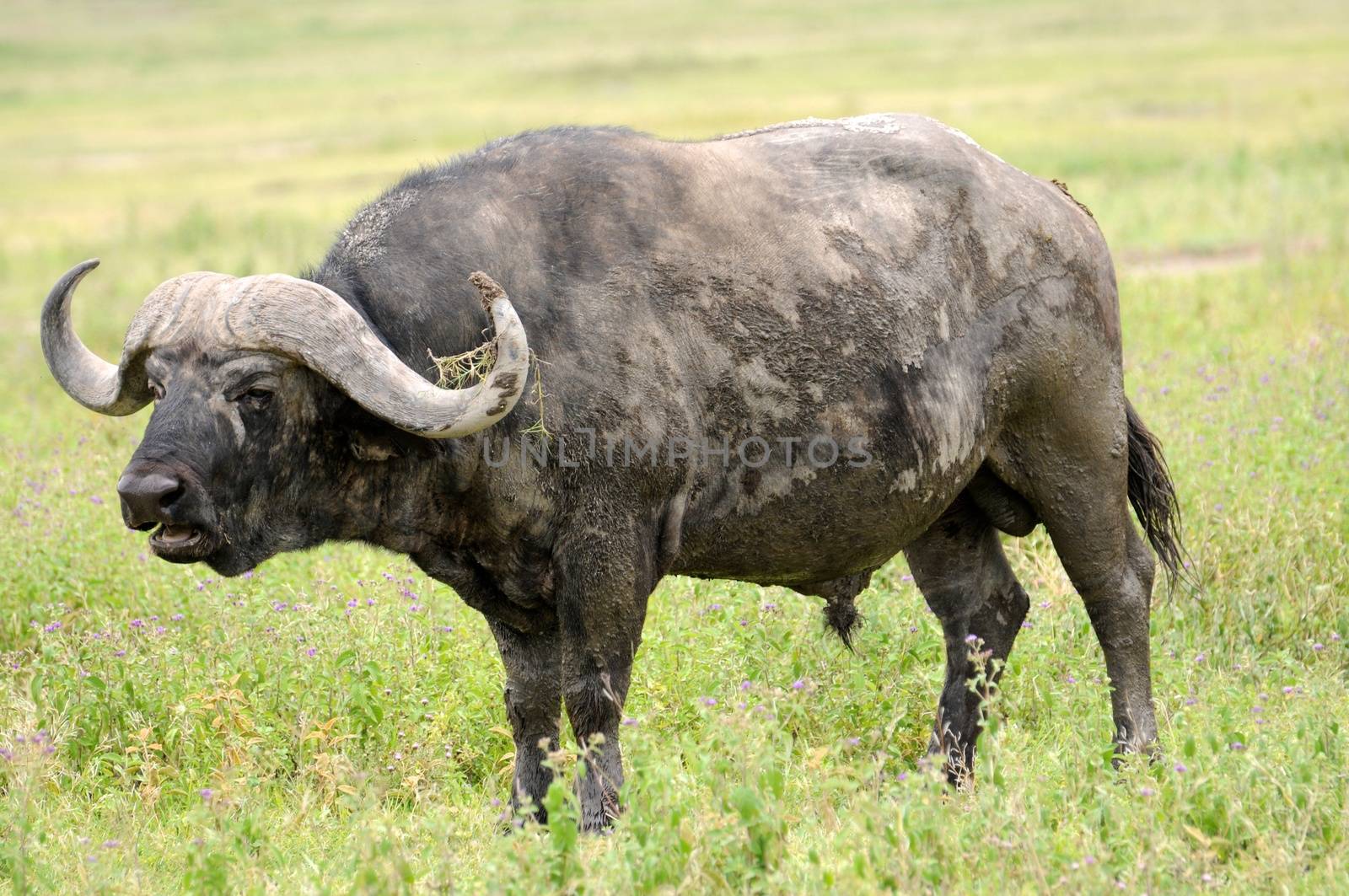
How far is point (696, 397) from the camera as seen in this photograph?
484 cm

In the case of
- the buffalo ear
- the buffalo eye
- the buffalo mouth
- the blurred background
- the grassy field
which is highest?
the buffalo eye

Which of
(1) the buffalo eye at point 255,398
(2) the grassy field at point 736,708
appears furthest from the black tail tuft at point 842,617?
(1) the buffalo eye at point 255,398

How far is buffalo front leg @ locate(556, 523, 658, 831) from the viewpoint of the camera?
15.4 feet

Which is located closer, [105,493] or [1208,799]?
[1208,799]

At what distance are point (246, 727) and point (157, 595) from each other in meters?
1.42

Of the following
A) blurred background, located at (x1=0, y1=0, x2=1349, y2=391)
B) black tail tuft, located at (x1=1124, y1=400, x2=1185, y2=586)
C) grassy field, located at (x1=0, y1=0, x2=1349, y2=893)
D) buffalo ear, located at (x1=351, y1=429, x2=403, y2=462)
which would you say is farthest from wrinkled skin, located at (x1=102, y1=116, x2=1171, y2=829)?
blurred background, located at (x1=0, y1=0, x2=1349, y2=391)

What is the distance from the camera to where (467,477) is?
15.1 ft

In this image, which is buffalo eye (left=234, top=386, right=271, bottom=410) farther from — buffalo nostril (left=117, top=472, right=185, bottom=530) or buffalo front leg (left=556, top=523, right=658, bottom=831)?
buffalo front leg (left=556, top=523, right=658, bottom=831)

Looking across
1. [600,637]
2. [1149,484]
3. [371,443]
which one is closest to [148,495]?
[371,443]

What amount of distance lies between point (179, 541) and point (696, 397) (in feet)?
5.31

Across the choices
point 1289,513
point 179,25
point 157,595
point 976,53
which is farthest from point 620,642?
point 179,25

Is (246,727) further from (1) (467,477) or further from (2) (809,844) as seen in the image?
(2) (809,844)

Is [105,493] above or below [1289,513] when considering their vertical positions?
below

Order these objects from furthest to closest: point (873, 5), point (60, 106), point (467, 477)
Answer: point (873, 5)
point (60, 106)
point (467, 477)
